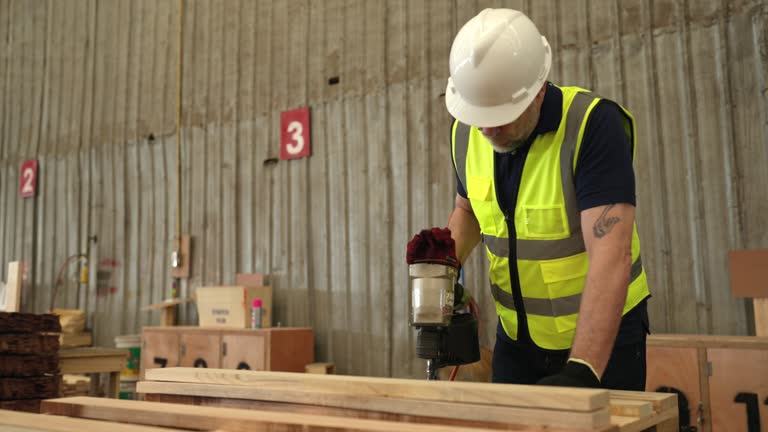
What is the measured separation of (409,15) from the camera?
207 inches

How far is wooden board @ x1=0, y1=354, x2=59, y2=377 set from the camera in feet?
11.0

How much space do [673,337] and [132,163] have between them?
5588 millimetres

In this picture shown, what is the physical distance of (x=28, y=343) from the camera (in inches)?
135

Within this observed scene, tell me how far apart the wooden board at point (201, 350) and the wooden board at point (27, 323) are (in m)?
1.78

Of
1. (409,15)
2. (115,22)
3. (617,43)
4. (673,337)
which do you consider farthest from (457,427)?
(115,22)

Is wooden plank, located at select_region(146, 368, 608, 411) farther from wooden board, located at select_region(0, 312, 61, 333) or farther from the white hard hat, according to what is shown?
wooden board, located at select_region(0, 312, 61, 333)

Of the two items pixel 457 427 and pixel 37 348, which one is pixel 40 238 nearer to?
pixel 37 348

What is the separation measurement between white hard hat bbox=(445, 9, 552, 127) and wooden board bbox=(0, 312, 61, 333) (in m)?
2.76

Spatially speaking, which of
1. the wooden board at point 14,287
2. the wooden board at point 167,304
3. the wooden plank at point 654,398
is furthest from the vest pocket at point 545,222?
the wooden board at point 14,287

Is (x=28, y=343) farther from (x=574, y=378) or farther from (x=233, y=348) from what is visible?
(x=574, y=378)

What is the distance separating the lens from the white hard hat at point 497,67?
1.71m

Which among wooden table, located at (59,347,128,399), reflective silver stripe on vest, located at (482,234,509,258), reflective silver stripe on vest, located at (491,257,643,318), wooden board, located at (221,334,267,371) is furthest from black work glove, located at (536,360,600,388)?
wooden board, located at (221,334,267,371)

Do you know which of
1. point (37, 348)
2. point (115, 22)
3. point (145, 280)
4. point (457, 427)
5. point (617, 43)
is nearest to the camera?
point (457, 427)

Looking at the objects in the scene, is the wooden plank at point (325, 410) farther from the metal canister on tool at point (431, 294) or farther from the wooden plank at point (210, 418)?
the metal canister on tool at point (431, 294)
